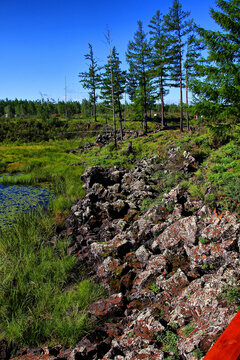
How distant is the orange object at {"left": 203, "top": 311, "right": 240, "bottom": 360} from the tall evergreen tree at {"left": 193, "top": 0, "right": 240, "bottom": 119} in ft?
34.8

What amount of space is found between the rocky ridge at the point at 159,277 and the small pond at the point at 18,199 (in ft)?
13.0

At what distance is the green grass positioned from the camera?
16.5 feet

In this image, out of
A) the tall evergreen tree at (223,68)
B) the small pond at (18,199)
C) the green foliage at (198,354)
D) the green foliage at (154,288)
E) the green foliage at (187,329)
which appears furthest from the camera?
the small pond at (18,199)

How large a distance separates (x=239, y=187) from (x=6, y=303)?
798 centimetres

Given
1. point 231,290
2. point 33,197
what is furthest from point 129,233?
point 33,197

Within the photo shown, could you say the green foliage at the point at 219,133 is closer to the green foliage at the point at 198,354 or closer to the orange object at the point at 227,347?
the green foliage at the point at 198,354

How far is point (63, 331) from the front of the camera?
16.3 ft

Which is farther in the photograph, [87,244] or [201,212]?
[87,244]

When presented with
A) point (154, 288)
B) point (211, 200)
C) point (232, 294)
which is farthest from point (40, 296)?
point (211, 200)

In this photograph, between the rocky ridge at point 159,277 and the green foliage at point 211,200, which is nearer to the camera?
the rocky ridge at point 159,277

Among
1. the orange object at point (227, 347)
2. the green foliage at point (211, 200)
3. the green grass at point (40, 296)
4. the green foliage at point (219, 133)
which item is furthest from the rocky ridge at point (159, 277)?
the green foliage at point (219, 133)

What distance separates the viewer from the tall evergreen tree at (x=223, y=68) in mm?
9781

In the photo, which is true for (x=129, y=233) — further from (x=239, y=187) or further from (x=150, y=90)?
(x=150, y=90)

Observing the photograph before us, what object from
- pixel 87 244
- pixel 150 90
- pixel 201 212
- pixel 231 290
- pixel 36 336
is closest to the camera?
pixel 231 290
